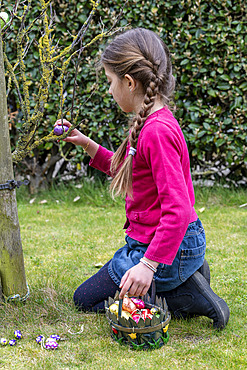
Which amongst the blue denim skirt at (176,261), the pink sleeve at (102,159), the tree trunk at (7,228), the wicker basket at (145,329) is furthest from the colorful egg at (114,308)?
the pink sleeve at (102,159)

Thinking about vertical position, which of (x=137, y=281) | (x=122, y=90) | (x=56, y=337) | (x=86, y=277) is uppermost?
(x=122, y=90)

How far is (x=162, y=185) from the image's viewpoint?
1.83 m

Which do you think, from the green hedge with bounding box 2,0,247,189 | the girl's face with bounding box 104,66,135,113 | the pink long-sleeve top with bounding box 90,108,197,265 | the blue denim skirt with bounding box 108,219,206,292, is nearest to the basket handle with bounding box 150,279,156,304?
the blue denim skirt with bounding box 108,219,206,292

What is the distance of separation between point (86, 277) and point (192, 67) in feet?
8.30

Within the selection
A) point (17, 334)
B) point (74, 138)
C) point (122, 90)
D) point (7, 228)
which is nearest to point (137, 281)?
point (17, 334)

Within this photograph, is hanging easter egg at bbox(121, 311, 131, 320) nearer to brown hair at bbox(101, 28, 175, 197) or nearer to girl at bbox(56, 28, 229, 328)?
girl at bbox(56, 28, 229, 328)

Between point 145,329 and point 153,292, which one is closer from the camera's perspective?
point 145,329

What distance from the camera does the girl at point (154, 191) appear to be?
181cm

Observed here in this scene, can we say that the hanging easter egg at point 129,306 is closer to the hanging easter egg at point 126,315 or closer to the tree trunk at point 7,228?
the hanging easter egg at point 126,315

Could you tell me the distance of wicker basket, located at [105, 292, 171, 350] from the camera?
181 cm

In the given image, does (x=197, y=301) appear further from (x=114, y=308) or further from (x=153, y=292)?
(x=114, y=308)

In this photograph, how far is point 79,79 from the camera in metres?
4.50

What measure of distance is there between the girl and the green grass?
0.52ft

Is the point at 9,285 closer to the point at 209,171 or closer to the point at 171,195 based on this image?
the point at 171,195
